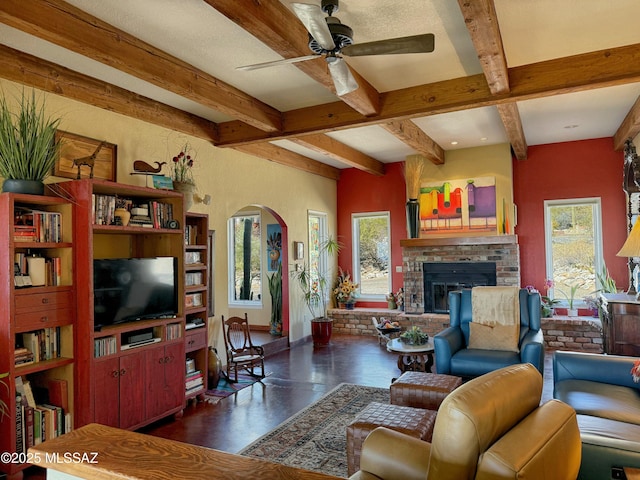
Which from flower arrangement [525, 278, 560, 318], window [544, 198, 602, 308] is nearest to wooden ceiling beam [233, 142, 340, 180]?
window [544, 198, 602, 308]

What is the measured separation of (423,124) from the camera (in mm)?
5664

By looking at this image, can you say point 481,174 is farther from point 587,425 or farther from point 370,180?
point 587,425

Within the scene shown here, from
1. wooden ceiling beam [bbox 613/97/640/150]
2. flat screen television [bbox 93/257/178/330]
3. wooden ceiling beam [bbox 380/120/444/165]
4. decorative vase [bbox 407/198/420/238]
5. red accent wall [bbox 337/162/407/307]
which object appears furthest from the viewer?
red accent wall [bbox 337/162/407/307]

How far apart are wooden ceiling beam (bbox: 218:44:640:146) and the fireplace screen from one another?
3581mm

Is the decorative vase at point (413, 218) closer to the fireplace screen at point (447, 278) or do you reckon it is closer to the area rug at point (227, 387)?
the fireplace screen at point (447, 278)

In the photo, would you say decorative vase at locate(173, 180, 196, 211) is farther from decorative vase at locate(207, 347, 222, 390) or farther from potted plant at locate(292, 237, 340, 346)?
potted plant at locate(292, 237, 340, 346)

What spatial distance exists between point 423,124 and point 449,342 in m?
2.81

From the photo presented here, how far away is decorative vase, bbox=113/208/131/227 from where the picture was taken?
3.63 metres

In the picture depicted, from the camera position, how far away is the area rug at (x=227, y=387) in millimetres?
4478

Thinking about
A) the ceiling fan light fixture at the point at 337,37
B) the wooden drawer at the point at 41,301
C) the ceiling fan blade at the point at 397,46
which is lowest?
the wooden drawer at the point at 41,301

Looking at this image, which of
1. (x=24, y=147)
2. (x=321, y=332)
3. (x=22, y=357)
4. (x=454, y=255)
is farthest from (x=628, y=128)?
(x=22, y=357)

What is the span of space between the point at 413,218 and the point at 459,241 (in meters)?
0.83

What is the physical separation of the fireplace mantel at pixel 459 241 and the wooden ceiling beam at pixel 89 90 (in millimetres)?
A: 3911

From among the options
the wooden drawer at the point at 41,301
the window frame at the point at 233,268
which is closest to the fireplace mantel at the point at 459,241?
the window frame at the point at 233,268
